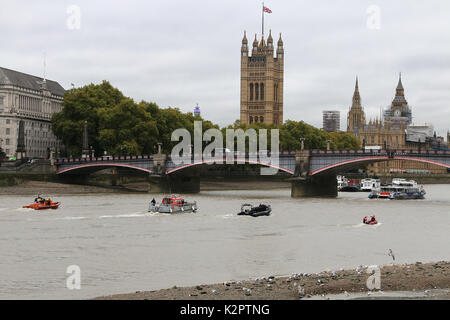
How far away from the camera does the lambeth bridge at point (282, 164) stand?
80.3m

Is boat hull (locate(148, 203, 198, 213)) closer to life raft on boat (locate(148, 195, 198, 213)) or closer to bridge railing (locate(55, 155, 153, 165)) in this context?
life raft on boat (locate(148, 195, 198, 213))

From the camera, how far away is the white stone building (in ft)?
406

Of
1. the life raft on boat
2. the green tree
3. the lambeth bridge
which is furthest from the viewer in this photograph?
the green tree

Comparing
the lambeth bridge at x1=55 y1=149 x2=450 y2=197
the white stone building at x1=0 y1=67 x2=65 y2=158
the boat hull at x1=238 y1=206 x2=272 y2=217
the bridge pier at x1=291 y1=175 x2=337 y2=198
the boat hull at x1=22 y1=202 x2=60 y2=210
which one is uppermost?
the white stone building at x1=0 y1=67 x2=65 y2=158

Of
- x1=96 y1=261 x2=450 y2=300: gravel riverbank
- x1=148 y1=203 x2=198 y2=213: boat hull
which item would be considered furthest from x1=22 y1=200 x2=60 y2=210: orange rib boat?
x1=96 y1=261 x2=450 y2=300: gravel riverbank

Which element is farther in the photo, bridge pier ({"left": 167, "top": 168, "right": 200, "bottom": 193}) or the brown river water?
bridge pier ({"left": 167, "top": 168, "right": 200, "bottom": 193})

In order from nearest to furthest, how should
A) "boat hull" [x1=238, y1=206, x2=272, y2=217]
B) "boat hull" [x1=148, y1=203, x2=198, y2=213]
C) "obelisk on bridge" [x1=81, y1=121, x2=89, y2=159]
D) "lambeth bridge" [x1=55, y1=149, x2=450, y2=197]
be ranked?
"boat hull" [x1=238, y1=206, x2=272, y2=217] < "boat hull" [x1=148, y1=203, x2=198, y2=213] < "lambeth bridge" [x1=55, y1=149, x2=450, y2=197] < "obelisk on bridge" [x1=81, y1=121, x2=89, y2=159]

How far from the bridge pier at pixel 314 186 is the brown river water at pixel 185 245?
2096 cm

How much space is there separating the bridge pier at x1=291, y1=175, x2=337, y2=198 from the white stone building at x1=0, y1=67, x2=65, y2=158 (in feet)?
154

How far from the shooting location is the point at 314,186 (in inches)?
3334

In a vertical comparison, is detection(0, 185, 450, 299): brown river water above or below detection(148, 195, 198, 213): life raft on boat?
below

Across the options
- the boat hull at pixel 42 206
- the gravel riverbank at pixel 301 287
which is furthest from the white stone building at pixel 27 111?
the gravel riverbank at pixel 301 287

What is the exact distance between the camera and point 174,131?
369ft
